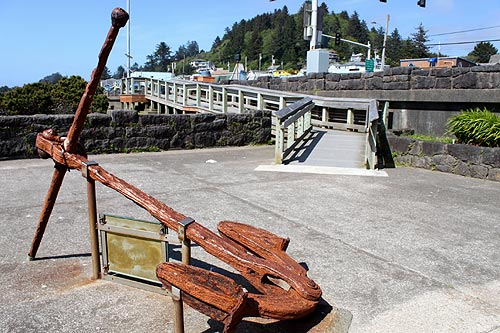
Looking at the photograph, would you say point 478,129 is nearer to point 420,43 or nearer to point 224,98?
point 224,98

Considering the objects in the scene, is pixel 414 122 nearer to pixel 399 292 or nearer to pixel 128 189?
pixel 399 292

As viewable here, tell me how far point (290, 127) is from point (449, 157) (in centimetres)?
323

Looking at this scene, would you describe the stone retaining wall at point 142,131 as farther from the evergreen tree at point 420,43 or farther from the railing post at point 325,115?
the evergreen tree at point 420,43

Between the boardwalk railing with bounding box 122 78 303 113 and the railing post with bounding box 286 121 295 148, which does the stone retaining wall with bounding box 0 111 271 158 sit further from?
the railing post with bounding box 286 121 295 148

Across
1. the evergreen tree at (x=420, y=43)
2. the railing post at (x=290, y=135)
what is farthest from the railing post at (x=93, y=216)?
the evergreen tree at (x=420, y=43)

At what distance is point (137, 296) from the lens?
10.8ft

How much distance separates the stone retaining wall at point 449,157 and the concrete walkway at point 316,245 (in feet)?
0.82

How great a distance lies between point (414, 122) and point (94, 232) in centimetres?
980

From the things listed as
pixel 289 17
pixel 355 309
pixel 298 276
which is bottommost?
pixel 355 309

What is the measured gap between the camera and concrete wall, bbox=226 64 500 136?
959 centimetres

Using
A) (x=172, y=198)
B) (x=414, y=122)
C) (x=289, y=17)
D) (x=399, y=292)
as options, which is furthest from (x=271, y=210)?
(x=289, y=17)

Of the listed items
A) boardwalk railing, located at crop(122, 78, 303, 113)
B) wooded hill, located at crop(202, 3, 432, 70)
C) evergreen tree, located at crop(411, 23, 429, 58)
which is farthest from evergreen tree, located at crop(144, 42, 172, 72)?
boardwalk railing, located at crop(122, 78, 303, 113)

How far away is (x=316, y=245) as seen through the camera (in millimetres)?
4426

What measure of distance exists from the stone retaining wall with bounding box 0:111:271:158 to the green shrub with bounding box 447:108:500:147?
5001mm
